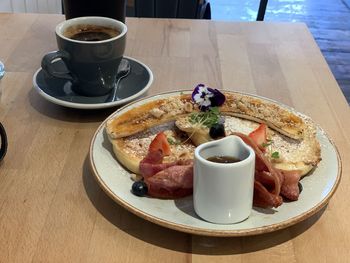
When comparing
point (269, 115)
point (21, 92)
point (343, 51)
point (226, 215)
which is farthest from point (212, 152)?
point (343, 51)

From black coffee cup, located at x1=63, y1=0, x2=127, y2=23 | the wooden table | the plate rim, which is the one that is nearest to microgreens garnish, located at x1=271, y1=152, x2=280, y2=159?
the wooden table

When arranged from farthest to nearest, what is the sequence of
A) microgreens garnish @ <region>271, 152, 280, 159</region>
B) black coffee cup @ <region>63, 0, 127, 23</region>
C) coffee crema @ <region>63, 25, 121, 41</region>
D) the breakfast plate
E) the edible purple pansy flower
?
black coffee cup @ <region>63, 0, 127, 23</region> → coffee crema @ <region>63, 25, 121, 41</region> → the edible purple pansy flower → microgreens garnish @ <region>271, 152, 280, 159</region> → the breakfast plate

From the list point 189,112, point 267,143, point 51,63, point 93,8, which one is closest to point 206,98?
point 189,112

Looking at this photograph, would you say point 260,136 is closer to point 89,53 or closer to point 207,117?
point 207,117

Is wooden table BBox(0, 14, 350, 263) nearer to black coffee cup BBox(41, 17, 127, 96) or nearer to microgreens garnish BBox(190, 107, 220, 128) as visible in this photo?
black coffee cup BBox(41, 17, 127, 96)

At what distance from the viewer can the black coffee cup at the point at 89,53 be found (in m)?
1.00

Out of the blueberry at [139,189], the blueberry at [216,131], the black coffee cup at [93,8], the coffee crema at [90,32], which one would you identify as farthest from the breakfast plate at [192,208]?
the black coffee cup at [93,8]

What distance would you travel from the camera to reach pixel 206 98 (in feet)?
3.03

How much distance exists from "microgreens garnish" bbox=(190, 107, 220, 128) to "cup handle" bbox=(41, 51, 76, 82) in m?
0.30

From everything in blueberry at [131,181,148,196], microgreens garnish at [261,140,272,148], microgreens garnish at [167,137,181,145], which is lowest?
microgreens garnish at [167,137,181,145]

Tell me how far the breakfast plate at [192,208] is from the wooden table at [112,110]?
0.12 ft

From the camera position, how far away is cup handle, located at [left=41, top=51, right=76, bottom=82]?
102 cm

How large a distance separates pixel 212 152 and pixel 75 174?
274mm

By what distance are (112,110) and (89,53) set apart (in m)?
0.13
